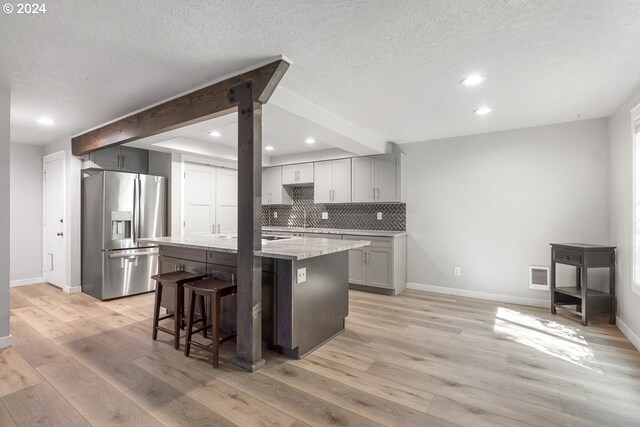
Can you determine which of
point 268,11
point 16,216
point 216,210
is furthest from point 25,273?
point 268,11

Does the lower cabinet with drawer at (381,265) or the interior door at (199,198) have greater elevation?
the interior door at (199,198)

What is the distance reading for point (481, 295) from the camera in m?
4.33

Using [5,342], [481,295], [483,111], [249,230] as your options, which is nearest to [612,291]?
[481,295]

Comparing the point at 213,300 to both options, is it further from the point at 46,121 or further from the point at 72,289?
the point at 72,289

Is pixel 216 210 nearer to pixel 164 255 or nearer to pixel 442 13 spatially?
pixel 164 255

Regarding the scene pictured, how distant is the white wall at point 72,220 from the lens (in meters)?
4.55

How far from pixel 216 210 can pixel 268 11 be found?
4211 mm

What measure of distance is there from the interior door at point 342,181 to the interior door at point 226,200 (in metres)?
1.92

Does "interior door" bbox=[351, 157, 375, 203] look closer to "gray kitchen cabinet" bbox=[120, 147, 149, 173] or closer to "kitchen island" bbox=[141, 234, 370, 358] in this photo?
"kitchen island" bbox=[141, 234, 370, 358]

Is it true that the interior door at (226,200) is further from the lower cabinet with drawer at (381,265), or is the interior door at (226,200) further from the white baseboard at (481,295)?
the white baseboard at (481,295)

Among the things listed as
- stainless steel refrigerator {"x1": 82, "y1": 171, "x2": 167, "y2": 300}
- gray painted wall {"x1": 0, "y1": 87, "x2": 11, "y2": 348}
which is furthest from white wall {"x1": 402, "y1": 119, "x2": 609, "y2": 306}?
gray painted wall {"x1": 0, "y1": 87, "x2": 11, "y2": 348}

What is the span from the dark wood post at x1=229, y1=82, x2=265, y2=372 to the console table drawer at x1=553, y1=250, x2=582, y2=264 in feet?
11.0

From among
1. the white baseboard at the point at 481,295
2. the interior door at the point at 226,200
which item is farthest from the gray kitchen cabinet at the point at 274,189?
the white baseboard at the point at 481,295

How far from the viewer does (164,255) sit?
3584 millimetres
